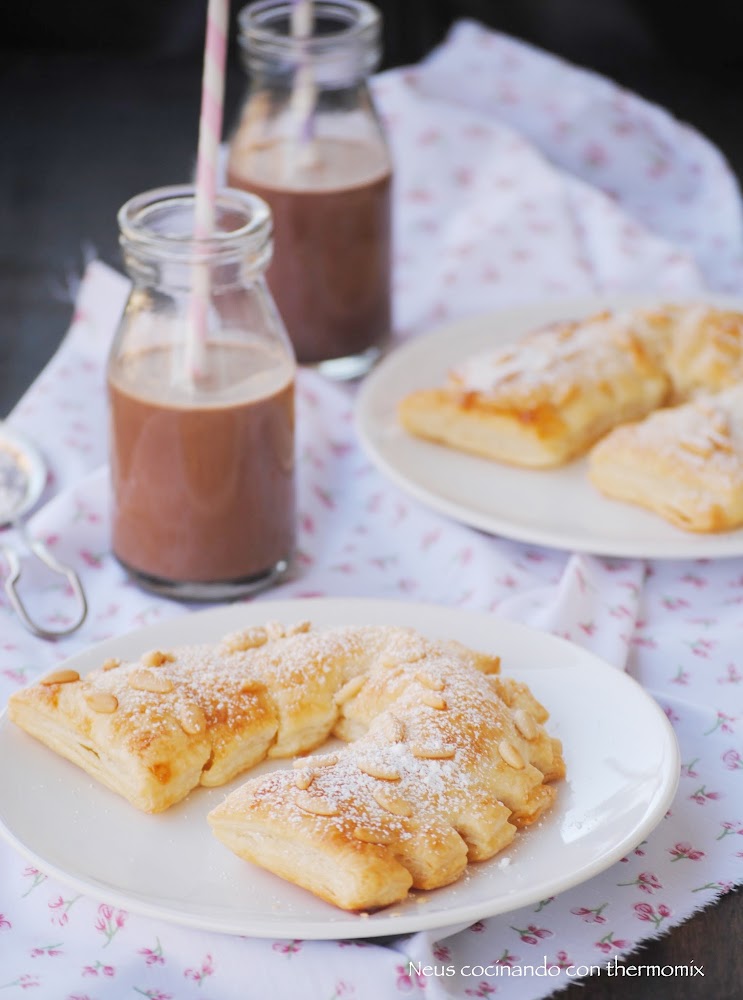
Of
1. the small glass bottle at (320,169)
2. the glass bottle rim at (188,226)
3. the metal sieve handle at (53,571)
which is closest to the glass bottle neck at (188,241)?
the glass bottle rim at (188,226)

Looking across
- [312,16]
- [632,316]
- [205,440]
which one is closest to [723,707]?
[205,440]

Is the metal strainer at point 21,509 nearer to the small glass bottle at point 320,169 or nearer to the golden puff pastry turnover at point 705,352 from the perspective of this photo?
the small glass bottle at point 320,169

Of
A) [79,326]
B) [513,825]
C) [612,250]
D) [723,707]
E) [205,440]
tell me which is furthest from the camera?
[612,250]

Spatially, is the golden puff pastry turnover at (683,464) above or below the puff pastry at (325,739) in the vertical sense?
below

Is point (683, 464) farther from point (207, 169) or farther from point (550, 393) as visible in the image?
point (207, 169)

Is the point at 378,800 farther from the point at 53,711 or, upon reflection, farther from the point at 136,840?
the point at 53,711

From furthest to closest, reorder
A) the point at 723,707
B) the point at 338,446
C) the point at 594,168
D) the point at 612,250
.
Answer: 1. the point at 594,168
2. the point at 612,250
3. the point at 338,446
4. the point at 723,707

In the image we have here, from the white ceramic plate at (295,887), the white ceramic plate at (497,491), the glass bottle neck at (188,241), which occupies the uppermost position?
the glass bottle neck at (188,241)
